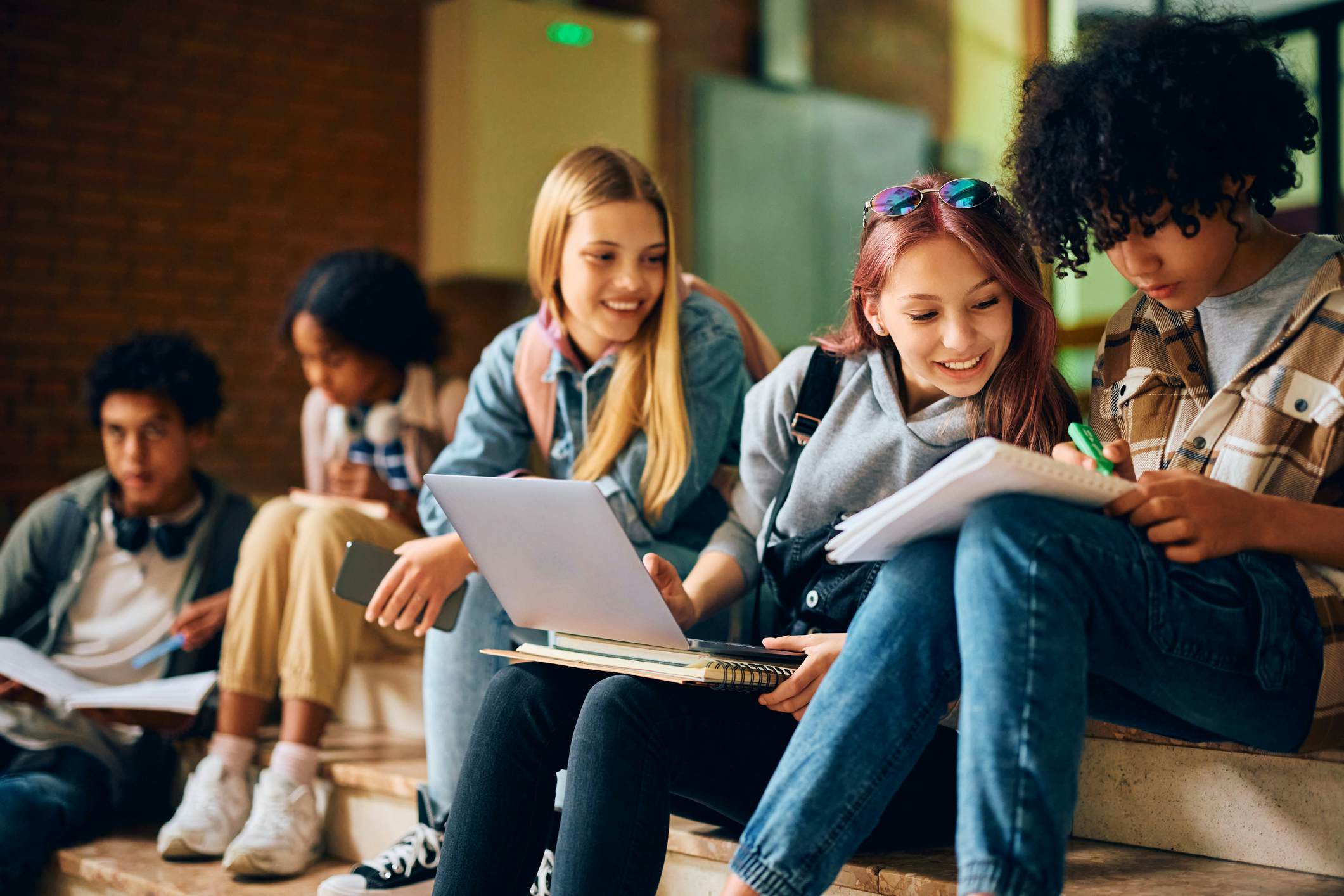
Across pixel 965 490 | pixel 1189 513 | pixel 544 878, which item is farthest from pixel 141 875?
pixel 1189 513

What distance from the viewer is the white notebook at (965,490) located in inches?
40.1

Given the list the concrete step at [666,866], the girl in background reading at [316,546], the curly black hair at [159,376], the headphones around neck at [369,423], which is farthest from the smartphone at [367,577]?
the curly black hair at [159,376]

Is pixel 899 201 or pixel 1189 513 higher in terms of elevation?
pixel 899 201

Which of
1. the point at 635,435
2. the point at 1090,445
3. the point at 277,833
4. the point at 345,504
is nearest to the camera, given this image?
the point at 1090,445

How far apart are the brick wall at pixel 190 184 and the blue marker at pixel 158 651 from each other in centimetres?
153

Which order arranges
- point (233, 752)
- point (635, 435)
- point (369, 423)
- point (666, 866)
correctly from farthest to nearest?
point (369, 423)
point (233, 752)
point (635, 435)
point (666, 866)

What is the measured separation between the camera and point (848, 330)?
152 centimetres

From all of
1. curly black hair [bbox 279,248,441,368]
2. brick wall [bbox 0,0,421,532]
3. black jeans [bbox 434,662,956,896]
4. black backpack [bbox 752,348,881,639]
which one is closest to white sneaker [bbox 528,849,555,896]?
black jeans [bbox 434,662,956,896]

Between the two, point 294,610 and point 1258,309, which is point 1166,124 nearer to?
point 1258,309

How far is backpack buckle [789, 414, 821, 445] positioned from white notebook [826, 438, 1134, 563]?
13.5 inches

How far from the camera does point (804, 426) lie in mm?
1516

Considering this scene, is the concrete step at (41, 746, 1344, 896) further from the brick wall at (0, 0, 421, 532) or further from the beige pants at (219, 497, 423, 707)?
the brick wall at (0, 0, 421, 532)

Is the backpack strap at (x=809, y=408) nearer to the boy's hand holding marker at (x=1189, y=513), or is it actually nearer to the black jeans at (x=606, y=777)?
the black jeans at (x=606, y=777)

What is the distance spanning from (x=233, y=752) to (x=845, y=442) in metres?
1.26
